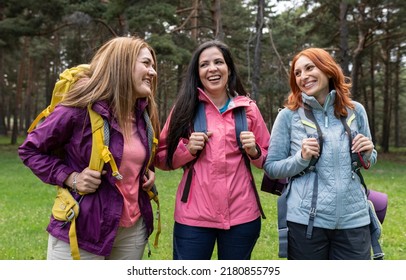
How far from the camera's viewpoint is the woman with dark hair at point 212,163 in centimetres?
289

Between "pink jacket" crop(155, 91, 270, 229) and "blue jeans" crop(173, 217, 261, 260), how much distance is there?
0.05 meters

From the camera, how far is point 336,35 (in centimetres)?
2184

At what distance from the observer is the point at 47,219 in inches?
301

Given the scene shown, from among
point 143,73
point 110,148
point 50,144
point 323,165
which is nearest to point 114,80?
point 143,73

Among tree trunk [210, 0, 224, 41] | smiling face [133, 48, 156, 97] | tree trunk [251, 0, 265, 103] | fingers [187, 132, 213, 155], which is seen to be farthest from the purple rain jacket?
tree trunk [210, 0, 224, 41]

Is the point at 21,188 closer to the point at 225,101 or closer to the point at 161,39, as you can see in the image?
the point at 161,39

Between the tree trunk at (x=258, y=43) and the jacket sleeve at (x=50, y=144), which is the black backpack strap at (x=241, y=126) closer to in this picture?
the jacket sleeve at (x=50, y=144)

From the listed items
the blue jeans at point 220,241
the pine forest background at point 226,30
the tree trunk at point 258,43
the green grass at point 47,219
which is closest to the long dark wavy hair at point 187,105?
the blue jeans at point 220,241

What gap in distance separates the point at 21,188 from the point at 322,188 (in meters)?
10.3

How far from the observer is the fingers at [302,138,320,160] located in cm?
256

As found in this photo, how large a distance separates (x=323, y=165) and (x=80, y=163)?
1424mm

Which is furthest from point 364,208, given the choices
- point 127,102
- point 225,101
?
point 127,102

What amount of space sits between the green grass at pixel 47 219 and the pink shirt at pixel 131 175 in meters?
2.83

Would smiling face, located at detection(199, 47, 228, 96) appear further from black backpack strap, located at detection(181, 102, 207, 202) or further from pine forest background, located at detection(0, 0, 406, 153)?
pine forest background, located at detection(0, 0, 406, 153)
